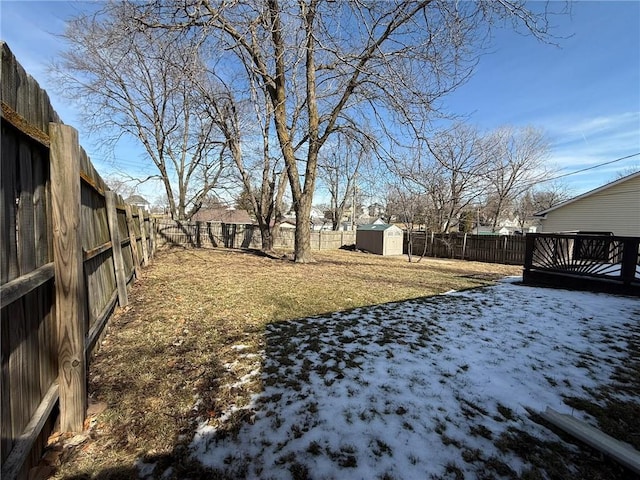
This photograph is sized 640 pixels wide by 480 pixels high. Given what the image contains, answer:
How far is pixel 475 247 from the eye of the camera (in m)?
19.1

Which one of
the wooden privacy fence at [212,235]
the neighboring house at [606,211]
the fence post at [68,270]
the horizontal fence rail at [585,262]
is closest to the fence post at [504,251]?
the neighboring house at [606,211]

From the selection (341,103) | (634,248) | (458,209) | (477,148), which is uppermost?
(477,148)

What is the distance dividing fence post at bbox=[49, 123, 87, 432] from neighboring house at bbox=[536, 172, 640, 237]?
17954 mm

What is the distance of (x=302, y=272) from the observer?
8.28 meters

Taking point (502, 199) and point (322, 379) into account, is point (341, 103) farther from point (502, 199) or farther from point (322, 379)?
point (502, 199)

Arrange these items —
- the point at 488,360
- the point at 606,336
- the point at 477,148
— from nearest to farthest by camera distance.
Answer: the point at 488,360 → the point at 606,336 → the point at 477,148

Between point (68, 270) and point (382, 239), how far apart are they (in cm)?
2025

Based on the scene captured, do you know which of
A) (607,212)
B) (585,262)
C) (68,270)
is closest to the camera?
(68,270)

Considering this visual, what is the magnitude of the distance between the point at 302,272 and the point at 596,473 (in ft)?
22.6

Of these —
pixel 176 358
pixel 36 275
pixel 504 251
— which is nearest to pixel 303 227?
pixel 176 358

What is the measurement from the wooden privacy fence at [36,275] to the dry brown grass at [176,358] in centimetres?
32

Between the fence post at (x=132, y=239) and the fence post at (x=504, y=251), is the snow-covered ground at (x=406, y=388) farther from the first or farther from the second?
the fence post at (x=504, y=251)

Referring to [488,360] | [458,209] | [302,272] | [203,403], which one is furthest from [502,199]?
[203,403]

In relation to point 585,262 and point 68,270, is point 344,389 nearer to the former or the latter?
point 68,270
